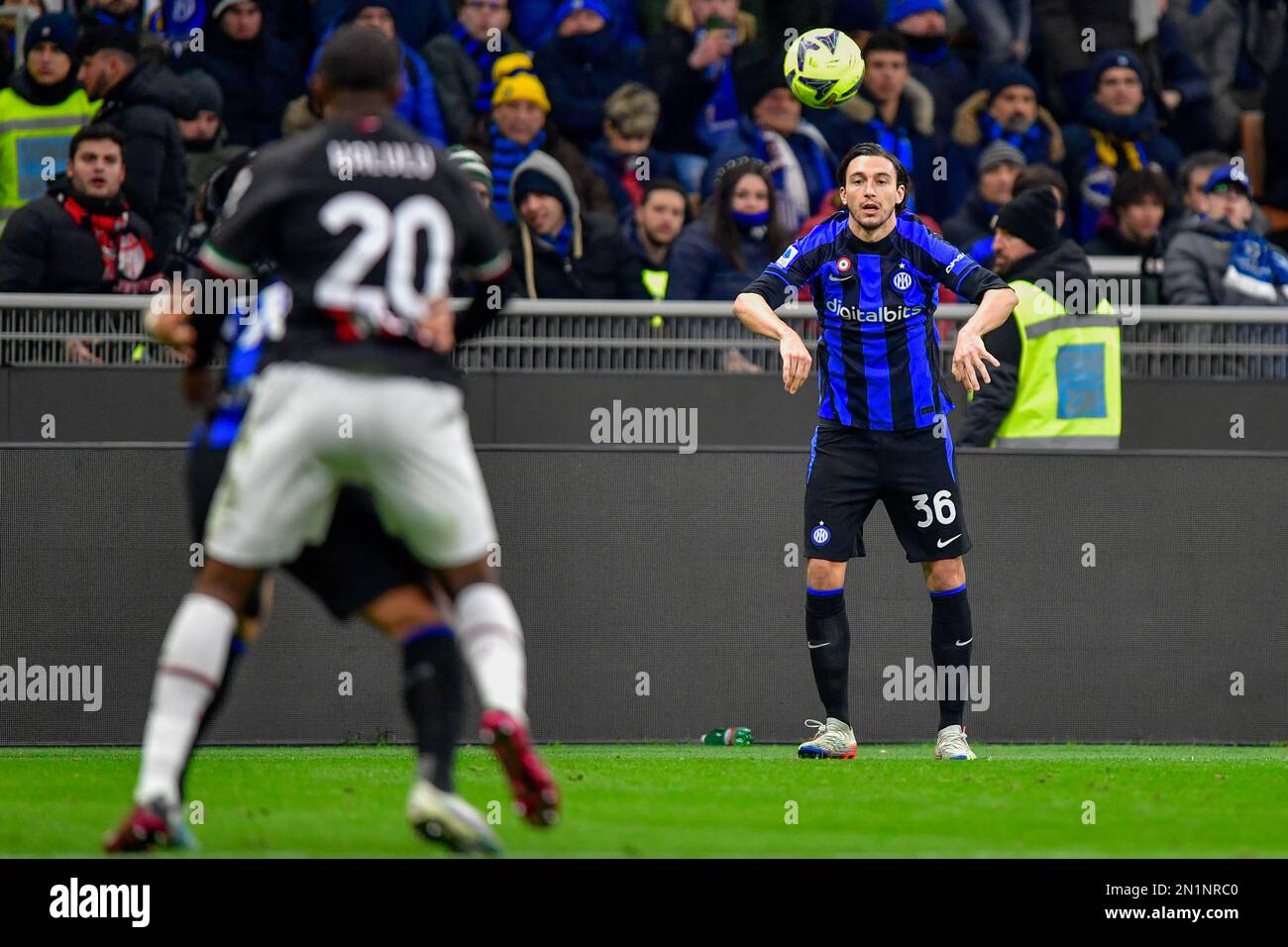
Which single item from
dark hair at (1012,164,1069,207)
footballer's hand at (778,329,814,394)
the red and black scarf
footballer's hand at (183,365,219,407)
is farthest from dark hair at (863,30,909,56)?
footballer's hand at (183,365,219,407)

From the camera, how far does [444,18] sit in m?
14.8

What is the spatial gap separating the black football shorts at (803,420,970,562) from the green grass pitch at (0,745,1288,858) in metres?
0.93

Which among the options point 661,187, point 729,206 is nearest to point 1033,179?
point 729,206

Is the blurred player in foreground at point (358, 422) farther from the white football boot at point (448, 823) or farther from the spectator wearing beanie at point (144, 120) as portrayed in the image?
the spectator wearing beanie at point (144, 120)

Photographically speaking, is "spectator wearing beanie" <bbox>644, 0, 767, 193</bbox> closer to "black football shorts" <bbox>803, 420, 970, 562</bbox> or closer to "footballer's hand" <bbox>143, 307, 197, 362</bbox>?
"black football shorts" <bbox>803, 420, 970, 562</bbox>

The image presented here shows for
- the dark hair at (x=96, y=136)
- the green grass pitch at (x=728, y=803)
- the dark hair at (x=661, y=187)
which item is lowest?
the green grass pitch at (x=728, y=803)

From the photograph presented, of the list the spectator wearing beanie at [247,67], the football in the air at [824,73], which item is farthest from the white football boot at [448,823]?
the spectator wearing beanie at [247,67]

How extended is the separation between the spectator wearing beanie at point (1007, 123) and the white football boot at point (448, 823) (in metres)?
9.43

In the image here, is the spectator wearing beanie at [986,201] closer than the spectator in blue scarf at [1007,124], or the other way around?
the spectator wearing beanie at [986,201]

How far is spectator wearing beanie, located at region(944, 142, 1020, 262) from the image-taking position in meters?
13.8

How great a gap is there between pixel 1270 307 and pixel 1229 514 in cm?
148

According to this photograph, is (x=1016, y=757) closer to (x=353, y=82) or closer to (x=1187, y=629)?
(x=1187, y=629)

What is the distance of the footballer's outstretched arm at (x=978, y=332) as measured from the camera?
29.8 ft

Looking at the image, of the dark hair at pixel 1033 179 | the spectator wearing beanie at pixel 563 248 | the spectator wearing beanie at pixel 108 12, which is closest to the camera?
the dark hair at pixel 1033 179
